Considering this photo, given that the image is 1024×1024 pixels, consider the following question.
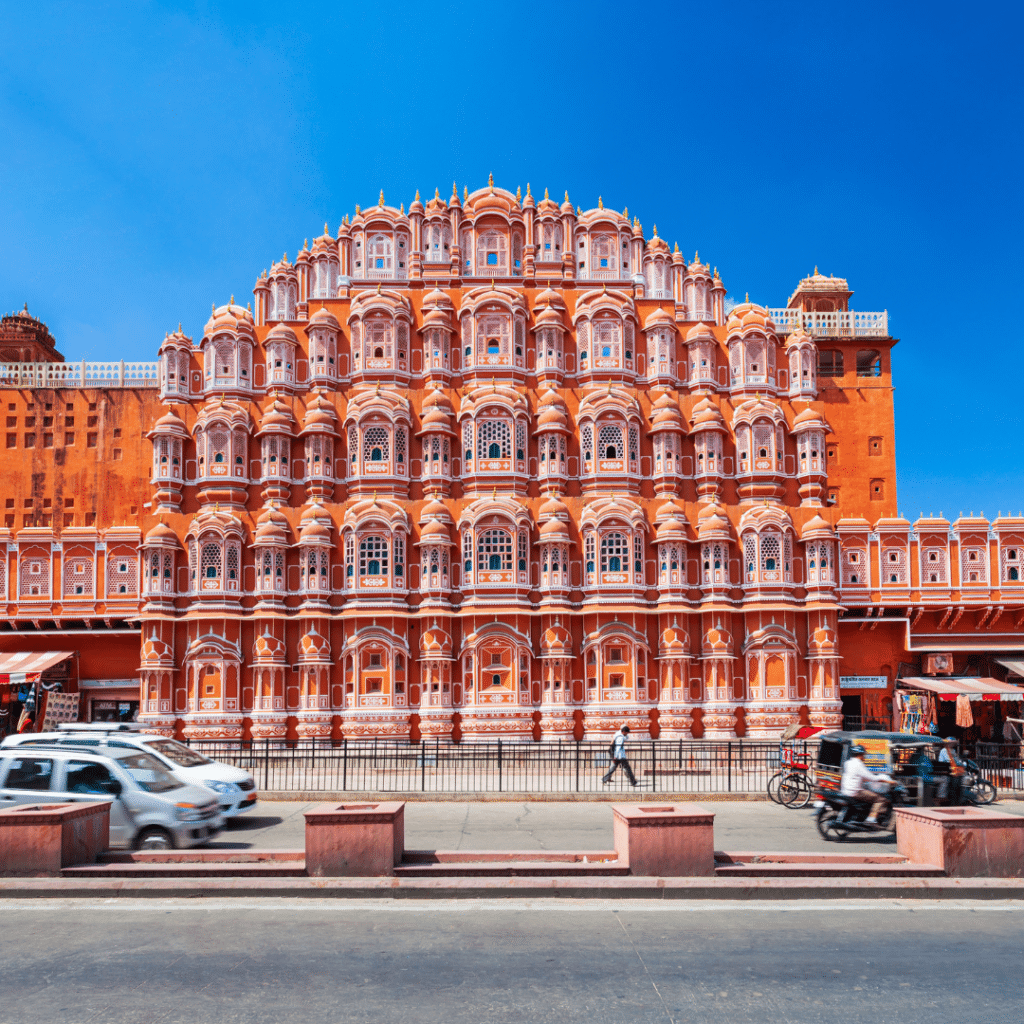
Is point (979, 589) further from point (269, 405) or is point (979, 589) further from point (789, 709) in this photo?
point (269, 405)

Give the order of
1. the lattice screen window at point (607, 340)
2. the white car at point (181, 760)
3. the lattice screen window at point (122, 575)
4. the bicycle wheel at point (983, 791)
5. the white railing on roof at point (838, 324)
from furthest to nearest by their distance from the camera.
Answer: the white railing on roof at point (838, 324)
the lattice screen window at point (607, 340)
the lattice screen window at point (122, 575)
the bicycle wheel at point (983, 791)
the white car at point (181, 760)

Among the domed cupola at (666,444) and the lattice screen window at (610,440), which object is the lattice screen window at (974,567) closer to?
the domed cupola at (666,444)

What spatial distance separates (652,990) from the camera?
8867 millimetres

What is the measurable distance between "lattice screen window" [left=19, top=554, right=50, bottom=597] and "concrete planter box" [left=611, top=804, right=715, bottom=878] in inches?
1311

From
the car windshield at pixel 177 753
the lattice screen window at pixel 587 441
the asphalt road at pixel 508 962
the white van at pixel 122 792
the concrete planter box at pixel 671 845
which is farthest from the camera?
the lattice screen window at pixel 587 441

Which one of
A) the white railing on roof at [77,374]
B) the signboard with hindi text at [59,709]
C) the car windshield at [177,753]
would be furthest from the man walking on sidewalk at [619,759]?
the white railing on roof at [77,374]

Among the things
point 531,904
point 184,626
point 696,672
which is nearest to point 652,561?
point 696,672

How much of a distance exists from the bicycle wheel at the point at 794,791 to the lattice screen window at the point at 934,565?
786 inches

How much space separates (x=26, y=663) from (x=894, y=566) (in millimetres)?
34556

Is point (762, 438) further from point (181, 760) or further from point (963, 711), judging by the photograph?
point (181, 760)

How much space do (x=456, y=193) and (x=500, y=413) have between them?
11.1 meters

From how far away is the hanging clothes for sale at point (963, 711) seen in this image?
35281mm

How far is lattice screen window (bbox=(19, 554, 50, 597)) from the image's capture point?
39.2 meters

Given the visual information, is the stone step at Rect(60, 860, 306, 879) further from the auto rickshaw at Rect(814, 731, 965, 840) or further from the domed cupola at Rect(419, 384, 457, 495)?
the domed cupola at Rect(419, 384, 457, 495)
